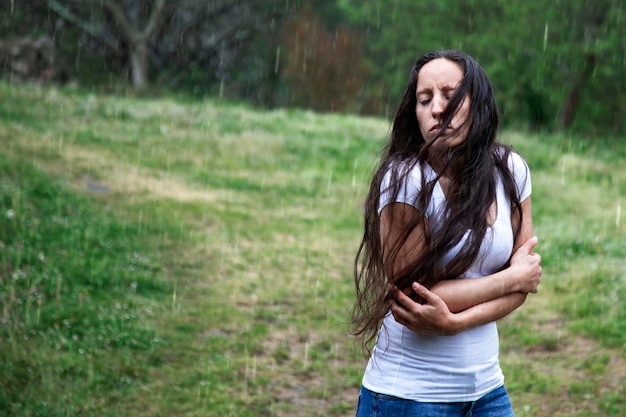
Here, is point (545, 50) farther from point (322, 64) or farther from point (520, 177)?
point (520, 177)

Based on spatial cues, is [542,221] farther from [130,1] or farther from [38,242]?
[130,1]

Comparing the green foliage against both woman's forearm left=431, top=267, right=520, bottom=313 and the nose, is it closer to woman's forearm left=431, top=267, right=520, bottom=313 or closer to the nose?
woman's forearm left=431, top=267, right=520, bottom=313

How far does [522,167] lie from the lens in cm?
276

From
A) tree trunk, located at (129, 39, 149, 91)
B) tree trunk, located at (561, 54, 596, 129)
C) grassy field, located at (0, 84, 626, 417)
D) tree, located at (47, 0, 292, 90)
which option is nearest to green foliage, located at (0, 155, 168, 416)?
grassy field, located at (0, 84, 626, 417)

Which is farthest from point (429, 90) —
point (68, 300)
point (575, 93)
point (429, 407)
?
point (575, 93)

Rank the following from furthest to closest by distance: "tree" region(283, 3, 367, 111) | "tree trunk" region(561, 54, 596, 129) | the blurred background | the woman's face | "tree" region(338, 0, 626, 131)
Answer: "tree" region(283, 3, 367, 111) → the blurred background → "tree trunk" region(561, 54, 596, 129) → "tree" region(338, 0, 626, 131) → the woman's face

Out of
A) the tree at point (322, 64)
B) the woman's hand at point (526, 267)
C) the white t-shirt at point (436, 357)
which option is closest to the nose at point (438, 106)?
the white t-shirt at point (436, 357)

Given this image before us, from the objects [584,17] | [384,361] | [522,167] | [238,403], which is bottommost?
[238,403]

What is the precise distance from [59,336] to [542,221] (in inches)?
243

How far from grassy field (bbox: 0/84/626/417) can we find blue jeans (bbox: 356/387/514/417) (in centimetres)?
295

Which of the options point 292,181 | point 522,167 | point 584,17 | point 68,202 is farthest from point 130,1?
point 522,167

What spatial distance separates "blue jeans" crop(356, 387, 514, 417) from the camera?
247 cm

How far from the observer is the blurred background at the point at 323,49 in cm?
2120

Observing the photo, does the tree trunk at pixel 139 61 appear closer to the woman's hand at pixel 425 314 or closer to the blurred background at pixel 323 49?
the blurred background at pixel 323 49
